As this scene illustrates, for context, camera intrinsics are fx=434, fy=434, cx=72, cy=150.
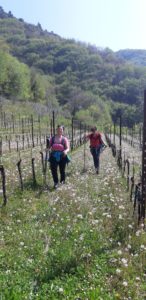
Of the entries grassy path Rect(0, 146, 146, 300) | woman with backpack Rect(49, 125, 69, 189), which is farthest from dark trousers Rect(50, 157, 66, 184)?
grassy path Rect(0, 146, 146, 300)

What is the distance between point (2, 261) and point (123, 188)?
25.0ft

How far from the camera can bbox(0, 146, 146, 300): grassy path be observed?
22.1 feet

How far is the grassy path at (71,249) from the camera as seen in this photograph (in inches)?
266

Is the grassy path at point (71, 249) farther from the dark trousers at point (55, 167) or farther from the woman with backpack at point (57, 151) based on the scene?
the woman with backpack at point (57, 151)

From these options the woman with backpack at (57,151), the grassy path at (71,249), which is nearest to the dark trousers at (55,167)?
the woman with backpack at (57,151)

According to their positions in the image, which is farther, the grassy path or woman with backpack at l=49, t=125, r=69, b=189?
woman with backpack at l=49, t=125, r=69, b=189

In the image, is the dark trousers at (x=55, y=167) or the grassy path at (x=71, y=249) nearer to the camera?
the grassy path at (x=71, y=249)

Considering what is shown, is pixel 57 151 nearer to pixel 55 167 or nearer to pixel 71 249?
pixel 55 167

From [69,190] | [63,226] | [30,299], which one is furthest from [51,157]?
[30,299]

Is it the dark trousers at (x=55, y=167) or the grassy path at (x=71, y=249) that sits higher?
the dark trousers at (x=55, y=167)

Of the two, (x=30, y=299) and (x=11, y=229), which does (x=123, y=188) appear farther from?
(x=30, y=299)

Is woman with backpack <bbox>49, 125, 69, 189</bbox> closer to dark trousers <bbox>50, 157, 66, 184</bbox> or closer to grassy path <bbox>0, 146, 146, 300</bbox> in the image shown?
dark trousers <bbox>50, 157, 66, 184</bbox>

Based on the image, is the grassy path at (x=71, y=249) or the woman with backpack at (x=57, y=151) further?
the woman with backpack at (x=57, y=151)

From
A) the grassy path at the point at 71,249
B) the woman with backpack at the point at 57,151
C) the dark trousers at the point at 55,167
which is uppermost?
the woman with backpack at the point at 57,151
